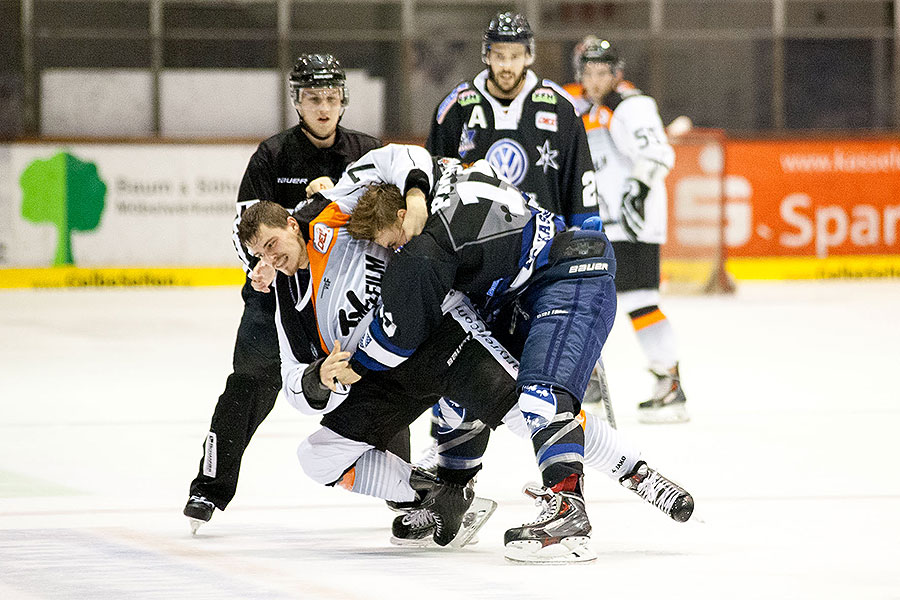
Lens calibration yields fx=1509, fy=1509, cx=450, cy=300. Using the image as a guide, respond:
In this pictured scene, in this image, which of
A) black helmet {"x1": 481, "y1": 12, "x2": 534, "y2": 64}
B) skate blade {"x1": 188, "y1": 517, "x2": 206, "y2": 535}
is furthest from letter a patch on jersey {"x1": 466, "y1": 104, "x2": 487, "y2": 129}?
skate blade {"x1": 188, "y1": 517, "x2": 206, "y2": 535}

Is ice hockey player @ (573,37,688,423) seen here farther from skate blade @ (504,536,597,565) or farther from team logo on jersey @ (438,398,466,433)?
skate blade @ (504,536,597,565)

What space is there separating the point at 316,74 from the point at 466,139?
2.85 feet

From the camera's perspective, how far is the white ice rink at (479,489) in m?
3.20

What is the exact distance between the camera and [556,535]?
10.9 feet

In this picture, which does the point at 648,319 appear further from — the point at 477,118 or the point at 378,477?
the point at 378,477

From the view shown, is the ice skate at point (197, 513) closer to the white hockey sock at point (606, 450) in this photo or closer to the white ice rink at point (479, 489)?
the white ice rink at point (479, 489)

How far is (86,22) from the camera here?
37.5ft

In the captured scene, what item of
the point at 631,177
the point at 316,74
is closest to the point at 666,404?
the point at 631,177

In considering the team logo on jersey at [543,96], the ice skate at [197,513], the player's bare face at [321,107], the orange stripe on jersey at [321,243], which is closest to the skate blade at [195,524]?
the ice skate at [197,513]

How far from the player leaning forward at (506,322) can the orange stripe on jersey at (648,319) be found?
2231 millimetres

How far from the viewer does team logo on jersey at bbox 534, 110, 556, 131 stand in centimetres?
477

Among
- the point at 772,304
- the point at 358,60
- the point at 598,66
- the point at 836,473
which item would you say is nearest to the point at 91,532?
the point at 836,473

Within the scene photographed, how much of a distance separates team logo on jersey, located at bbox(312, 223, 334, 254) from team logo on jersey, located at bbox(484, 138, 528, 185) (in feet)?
4.63

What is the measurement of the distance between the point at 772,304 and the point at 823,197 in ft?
6.18
